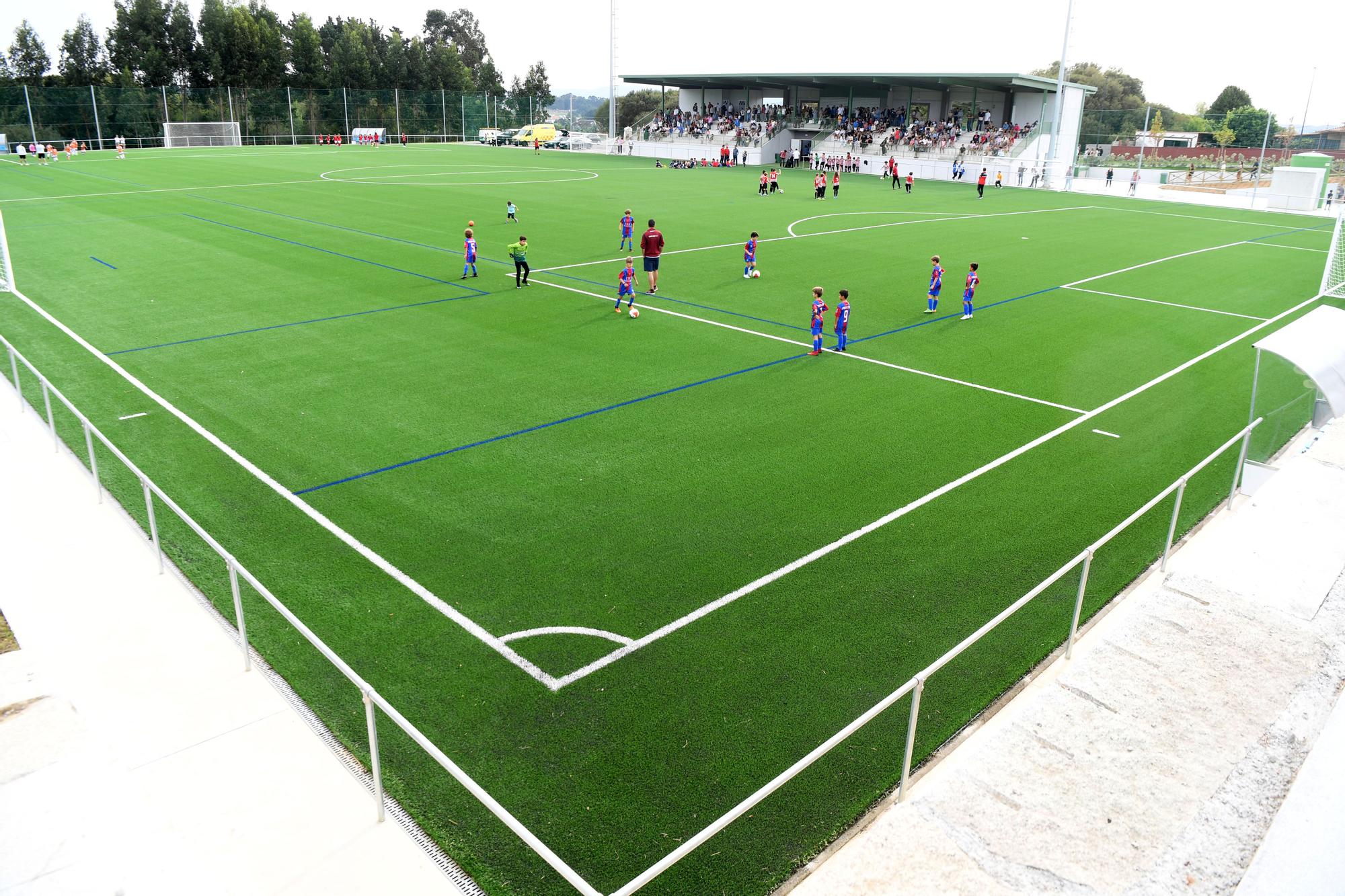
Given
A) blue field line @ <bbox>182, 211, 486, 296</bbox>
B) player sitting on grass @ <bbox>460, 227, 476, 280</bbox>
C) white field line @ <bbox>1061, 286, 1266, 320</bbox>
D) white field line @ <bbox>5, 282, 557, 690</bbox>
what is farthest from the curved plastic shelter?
player sitting on grass @ <bbox>460, 227, 476, 280</bbox>

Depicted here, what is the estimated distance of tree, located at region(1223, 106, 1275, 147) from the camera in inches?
3976

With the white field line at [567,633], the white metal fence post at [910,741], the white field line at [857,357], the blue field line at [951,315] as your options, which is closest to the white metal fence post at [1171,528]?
the white metal fence post at [910,741]

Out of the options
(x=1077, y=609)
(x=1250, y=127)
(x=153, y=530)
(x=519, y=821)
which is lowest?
(x=519, y=821)

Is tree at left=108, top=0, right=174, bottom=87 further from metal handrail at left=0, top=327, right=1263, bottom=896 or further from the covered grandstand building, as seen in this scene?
metal handrail at left=0, top=327, right=1263, bottom=896

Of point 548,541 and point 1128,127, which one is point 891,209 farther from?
point 1128,127

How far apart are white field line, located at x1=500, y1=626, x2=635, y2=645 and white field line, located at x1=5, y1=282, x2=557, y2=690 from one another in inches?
6.2

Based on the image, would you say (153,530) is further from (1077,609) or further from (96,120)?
(96,120)

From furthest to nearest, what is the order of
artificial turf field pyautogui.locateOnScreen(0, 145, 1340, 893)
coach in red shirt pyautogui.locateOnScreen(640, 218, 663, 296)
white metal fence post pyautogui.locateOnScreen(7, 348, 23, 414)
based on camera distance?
coach in red shirt pyautogui.locateOnScreen(640, 218, 663, 296) < white metal fence post pyautogui.locateOnScreen(7, 348, 23, 414) < artificial turf field pyautogui.locateOnScreen(0, 145, 1340, 893)

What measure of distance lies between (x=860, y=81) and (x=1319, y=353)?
6720 cm

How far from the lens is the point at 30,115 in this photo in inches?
2753

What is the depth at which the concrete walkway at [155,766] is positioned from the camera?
19.5 ft

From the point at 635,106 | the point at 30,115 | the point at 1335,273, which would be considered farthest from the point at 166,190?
the point at 635,106

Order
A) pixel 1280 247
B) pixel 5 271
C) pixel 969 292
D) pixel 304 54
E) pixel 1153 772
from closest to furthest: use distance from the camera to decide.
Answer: pixel 1153 772 → pixel 969 292 → pixel 5 271 → pixel 1280 247 → pixel 304 54

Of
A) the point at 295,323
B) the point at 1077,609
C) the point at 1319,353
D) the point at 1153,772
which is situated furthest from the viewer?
the point at 295,323
